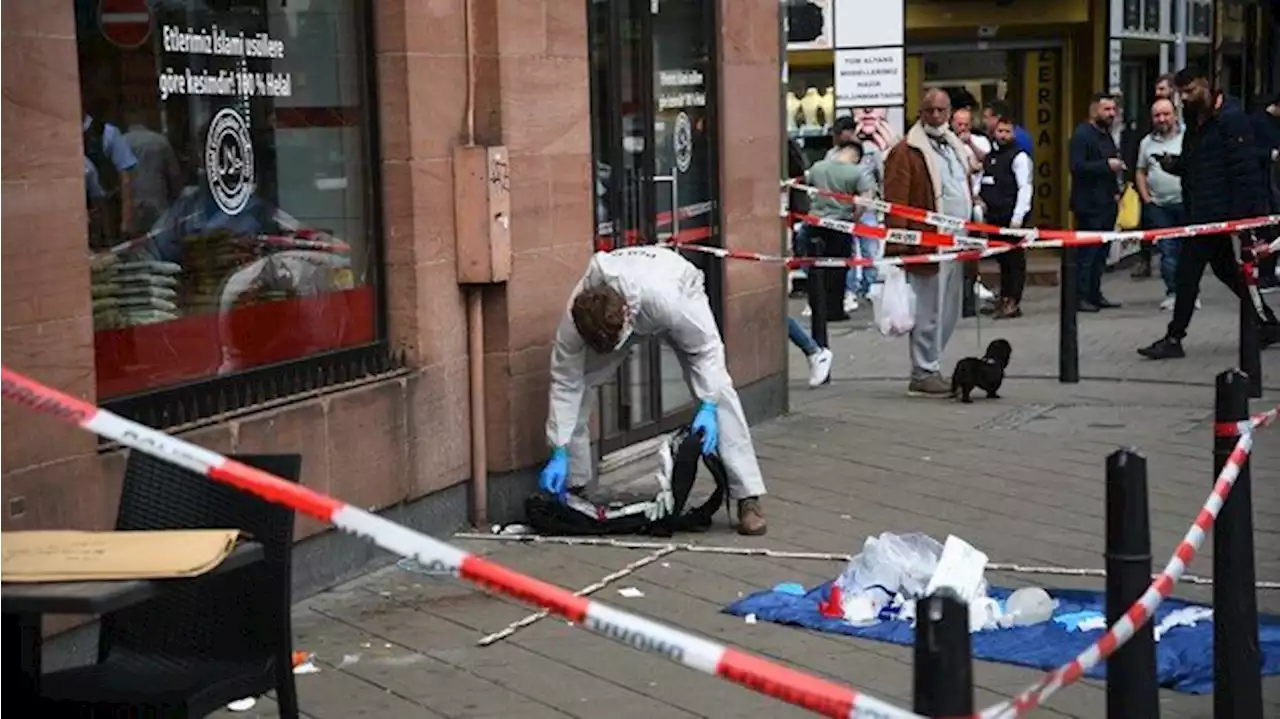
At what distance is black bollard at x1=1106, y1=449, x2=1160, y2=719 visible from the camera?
4.48 m

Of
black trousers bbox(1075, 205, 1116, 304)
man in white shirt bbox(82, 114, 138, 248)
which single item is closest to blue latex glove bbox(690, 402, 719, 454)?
man in white shirt bbox(82, 114, 138, 248)

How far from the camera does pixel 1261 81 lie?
2989 centimetres

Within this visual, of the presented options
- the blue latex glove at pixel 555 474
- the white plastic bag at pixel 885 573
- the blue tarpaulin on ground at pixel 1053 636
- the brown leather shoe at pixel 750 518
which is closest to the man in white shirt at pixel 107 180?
the blue latex glove at pixel 555 474

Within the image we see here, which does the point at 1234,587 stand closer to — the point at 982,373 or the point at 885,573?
the point at 885,573

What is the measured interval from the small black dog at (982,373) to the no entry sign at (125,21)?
671 cm

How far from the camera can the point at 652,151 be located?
10273mm

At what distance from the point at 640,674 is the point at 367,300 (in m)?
2.47

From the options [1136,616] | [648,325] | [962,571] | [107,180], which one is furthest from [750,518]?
[1136,616]

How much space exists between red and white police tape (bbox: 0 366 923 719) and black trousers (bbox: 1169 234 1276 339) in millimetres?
10425

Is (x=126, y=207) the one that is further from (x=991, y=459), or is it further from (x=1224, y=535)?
(x=991, y=459)

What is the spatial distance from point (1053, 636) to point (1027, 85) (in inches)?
707

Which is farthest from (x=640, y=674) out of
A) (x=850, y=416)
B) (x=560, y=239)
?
(x=850, y=416)

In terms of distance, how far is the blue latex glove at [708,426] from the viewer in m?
8.23

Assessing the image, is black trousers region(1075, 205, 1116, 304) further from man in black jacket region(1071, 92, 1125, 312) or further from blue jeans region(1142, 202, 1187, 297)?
blue jeans region(1142, 202, 1187, 297)
